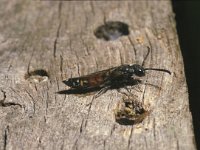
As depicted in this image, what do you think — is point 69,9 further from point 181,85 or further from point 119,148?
point 119,148

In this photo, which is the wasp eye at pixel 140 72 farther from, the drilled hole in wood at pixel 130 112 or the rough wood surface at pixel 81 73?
the drilled hole in wood at pixel 130 112

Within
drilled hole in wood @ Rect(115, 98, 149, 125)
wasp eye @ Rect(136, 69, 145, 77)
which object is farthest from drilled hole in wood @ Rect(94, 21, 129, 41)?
drilled hole in wood @ Rect(115, 98, 149, 125)

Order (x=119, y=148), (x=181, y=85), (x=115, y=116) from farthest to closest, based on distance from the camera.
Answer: (x=181, y=85), (x=115, y=116), (x=119, y=148)

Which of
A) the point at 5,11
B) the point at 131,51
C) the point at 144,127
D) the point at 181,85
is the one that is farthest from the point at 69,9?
the point at 144,127

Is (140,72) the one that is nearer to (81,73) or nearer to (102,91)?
(102,91)

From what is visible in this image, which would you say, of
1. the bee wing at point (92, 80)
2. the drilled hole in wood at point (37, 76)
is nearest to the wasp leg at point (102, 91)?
the bee wing at point (92, 80)

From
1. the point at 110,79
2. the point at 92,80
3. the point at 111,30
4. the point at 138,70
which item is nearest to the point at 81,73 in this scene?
the point at 92,80
